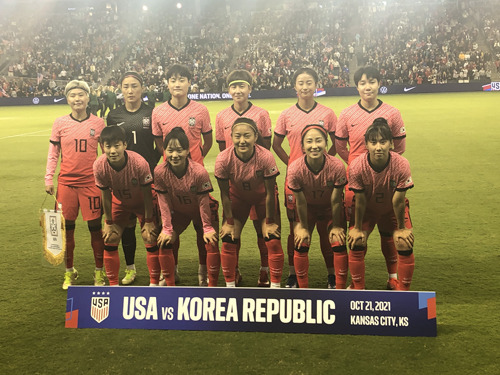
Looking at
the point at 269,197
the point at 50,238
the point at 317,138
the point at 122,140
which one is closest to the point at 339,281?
the point at 269,197

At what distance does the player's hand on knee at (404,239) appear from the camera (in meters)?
4.52

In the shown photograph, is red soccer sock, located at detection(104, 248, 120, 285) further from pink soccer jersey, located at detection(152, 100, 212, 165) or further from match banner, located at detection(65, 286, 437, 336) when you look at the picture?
pink soccer jersey, located at detection(152, 100, 212, 165)

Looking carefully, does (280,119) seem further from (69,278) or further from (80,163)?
(69,278)

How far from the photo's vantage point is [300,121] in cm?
539

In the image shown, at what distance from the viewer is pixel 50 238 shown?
18.2 ft

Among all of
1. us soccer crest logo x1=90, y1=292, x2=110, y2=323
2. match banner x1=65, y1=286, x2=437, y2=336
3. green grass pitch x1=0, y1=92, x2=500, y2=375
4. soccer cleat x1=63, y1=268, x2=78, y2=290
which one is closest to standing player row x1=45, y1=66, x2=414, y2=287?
green grass pitch x1=0, y1=92, x2=500, y2=375

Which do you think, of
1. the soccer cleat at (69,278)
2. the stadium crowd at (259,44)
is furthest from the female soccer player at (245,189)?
the stadium crowd at (259,44)

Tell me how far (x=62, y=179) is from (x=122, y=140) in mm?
1216

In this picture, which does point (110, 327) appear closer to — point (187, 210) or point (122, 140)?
point (187, 210)

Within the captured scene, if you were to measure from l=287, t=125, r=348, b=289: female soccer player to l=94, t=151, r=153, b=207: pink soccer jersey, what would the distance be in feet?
4.26

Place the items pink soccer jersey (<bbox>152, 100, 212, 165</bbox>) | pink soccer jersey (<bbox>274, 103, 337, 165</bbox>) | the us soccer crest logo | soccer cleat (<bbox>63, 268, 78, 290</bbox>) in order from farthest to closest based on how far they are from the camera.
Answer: soccer cleat (<bbox>63, 268, 78, 290</bbox>), pink soccer jersey (<bbox>152, 100, 212, 165</bbox>), pink soccer jersey (<bbox>274, 103, 337, 165</bbox>), the us soccer crest logo

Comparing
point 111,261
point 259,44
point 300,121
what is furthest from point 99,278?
point 259,44

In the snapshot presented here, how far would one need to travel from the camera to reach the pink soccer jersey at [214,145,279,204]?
4750mm

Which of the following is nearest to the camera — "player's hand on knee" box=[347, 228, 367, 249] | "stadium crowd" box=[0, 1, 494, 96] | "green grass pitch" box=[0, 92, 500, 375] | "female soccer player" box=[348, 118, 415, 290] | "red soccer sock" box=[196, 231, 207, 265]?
"green grass pitch" box=[0, 92, 500, 375]
